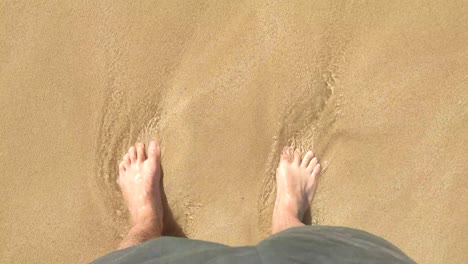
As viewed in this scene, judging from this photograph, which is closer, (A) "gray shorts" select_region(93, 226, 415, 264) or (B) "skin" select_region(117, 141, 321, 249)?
(A) "gray shorts" select_region(93, 226, 415, 264)

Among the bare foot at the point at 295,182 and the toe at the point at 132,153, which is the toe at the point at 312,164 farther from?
the toe at the point at 132,153

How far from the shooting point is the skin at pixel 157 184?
233cm

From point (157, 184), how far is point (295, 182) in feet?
2.20

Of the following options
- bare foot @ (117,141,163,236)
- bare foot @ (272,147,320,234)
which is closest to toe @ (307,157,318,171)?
bare foot @ (272,147,320,234)

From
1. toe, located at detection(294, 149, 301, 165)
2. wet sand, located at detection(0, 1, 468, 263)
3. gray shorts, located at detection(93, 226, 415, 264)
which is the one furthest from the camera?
toe, located at detection(294, 149, 301, 165)

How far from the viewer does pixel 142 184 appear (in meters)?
2.34

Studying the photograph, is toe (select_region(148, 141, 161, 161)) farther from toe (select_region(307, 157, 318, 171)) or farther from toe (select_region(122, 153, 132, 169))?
toe (select_region(307, 157, 318, 171))

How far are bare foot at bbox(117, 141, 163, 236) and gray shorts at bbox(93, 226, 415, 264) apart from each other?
42 cm

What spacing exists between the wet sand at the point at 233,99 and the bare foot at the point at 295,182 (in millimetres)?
148

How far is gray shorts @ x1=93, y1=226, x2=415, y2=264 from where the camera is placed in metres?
1.63

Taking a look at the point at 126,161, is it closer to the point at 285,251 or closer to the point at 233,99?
the point at 233,99

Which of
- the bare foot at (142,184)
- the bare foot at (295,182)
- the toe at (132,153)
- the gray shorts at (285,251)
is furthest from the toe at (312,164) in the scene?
the toe at (132,153)

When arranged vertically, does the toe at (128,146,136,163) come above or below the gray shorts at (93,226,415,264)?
above

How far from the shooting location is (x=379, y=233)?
229 cm
